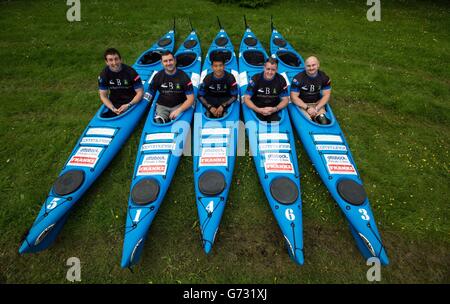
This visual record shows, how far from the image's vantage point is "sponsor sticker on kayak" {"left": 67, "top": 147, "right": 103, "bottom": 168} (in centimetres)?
380

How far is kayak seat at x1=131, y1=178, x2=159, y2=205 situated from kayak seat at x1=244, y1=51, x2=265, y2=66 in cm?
396

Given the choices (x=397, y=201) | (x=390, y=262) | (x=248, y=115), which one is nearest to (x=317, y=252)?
(x=390, y=262)

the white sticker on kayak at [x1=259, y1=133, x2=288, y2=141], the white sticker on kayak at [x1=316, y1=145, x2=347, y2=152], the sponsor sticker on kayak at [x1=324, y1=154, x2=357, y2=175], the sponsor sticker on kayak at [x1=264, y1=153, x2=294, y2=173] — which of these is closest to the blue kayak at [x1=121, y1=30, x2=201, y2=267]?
the white sticker on kayak at [x1=259, y1=133, x2=288, y2=141]

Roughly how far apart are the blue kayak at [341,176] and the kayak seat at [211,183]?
167 cm

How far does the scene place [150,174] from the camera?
12.0ft

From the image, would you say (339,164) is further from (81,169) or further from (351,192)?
(81,169)

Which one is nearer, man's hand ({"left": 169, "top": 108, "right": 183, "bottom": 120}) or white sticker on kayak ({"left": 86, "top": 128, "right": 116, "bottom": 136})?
white sticker on kayak ({"left": 86, "top": 128, "right": 116, "bottom": 136})

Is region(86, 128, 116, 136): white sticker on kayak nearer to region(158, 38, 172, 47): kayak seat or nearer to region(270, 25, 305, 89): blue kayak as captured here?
region(158, 38, 172, 47): kayak seat

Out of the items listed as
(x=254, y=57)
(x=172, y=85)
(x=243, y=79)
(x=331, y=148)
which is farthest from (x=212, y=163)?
(x=254, y=57)

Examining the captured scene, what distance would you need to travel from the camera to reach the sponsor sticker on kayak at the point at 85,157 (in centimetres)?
380

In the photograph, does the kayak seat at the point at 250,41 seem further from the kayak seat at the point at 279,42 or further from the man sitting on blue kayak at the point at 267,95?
the man sitting on blue kayak at the point at 267,95

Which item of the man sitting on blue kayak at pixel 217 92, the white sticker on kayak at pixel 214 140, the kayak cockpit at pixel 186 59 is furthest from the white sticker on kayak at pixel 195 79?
the white sticker on kayak at pixel 214 140
